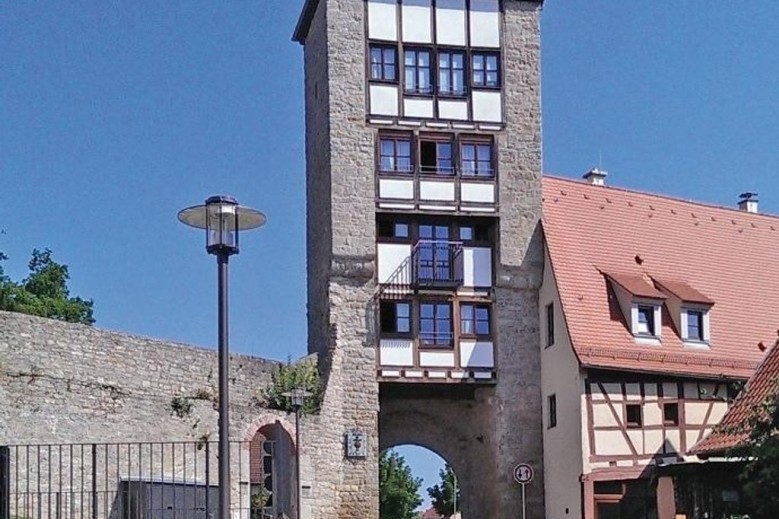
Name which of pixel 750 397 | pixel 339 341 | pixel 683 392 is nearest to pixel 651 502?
pixel 683 392

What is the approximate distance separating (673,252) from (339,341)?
842cm

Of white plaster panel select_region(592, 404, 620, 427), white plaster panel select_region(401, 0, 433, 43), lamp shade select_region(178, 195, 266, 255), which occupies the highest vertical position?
white plaster panel select_region(401, 0, 433, 43)

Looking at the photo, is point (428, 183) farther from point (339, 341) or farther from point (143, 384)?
point (143, 384)

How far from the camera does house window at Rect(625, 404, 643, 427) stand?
97.2 feet

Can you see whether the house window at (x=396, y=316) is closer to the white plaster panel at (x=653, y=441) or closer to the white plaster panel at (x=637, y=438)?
the white plaster panel at (x=637, y=438)

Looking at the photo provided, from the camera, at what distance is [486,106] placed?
3155cm

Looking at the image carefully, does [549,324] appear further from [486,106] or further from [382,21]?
[382,21]

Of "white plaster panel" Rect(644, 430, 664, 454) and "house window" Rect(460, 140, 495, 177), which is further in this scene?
"house window" Rect(460, 140, 495, 177)

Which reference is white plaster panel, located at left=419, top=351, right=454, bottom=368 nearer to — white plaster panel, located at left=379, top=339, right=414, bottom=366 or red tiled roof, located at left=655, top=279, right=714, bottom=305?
white plaster panel, located at left=379, top=339, right=414, bottom=366

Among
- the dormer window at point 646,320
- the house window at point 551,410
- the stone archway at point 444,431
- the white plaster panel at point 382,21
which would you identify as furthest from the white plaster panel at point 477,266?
the white plaster panel at point 382,21

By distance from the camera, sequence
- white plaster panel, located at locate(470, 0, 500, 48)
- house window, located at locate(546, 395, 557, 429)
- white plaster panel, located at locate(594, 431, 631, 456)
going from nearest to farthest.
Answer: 1. white plaster panel, located at locate(594, 431, 631, 456)
2. house window, located at locate(546, 395, 557, 429)
3. white plaster panel, located at locate(470, 0, 500, 48)

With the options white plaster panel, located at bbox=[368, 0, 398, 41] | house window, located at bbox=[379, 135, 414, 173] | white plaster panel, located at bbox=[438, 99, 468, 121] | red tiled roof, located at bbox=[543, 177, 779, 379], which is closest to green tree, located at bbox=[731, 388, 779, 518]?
red tiled roof, located at bbox=[543, 177, 779, 379]

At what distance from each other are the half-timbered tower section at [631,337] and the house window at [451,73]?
3387 millimetres

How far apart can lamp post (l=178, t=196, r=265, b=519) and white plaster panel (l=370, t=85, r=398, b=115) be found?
1851cm
